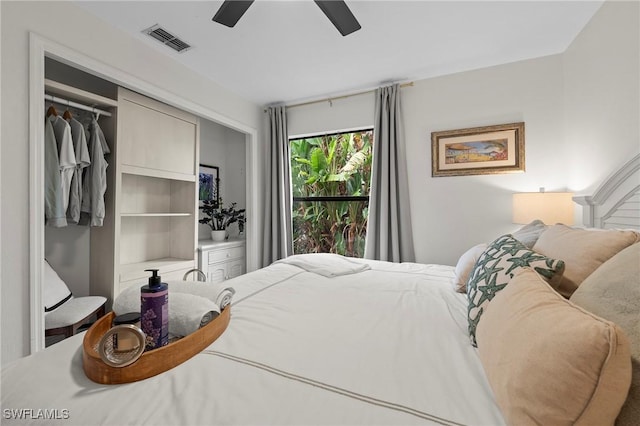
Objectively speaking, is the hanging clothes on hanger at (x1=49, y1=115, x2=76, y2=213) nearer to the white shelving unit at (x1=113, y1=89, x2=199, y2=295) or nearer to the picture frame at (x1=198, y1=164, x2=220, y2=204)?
the white shelving unit at (x1=113, y1=89, x2=199, y2=295)

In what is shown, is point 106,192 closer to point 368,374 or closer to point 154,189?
point 154,189

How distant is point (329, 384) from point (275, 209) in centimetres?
298

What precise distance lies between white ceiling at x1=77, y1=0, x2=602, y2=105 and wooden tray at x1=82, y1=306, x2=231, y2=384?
204 centimetres

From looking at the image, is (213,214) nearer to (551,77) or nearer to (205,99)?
(205,99)

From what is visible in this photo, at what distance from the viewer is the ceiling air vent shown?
84.7 inches

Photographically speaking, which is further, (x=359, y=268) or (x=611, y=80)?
(x=359, y=268)

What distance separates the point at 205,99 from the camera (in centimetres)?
292

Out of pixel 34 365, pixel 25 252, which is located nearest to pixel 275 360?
pixel 34 365

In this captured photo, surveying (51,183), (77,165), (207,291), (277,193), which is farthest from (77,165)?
(277,193)

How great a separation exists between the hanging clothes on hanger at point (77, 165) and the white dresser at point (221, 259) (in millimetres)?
1149

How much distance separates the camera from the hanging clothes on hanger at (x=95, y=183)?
2.17 metres

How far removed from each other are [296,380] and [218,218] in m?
3.16

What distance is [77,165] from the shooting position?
2086 millimetres

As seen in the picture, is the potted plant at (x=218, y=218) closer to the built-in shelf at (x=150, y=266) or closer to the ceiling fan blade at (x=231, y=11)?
the built-in shelf at (x=150, y=266)
